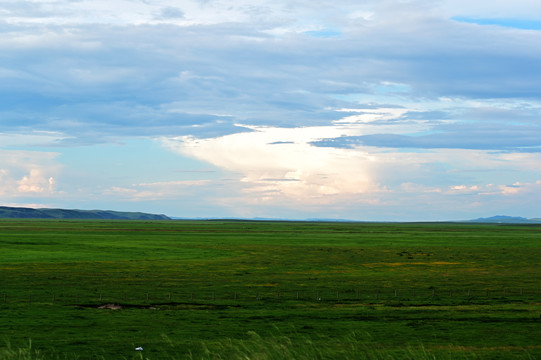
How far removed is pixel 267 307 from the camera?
49469 millimetres

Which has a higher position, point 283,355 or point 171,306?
point 283,355

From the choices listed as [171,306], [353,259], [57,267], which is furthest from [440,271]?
[57,267]

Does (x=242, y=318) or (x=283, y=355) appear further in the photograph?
(x=242, y=318)

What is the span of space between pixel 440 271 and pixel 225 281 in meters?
31.9

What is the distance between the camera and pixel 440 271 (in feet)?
265

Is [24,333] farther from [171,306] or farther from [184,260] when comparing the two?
[184,260]

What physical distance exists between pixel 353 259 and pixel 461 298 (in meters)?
42.8

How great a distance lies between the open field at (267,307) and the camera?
1324 inches

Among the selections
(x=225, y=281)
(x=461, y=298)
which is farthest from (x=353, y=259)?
(x=461, y=298)

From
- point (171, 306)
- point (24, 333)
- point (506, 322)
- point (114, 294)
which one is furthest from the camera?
point (114, 294)

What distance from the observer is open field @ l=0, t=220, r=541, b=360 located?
33625mm

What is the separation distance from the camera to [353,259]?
322 ft

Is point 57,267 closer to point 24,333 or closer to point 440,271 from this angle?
point 24,333

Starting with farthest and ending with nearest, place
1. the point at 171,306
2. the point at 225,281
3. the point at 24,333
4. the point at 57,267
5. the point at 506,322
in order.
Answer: the point at 57,267 < the point at 225,281 < the point at 171,306 < the point at 506,322 < the point at 24,333
